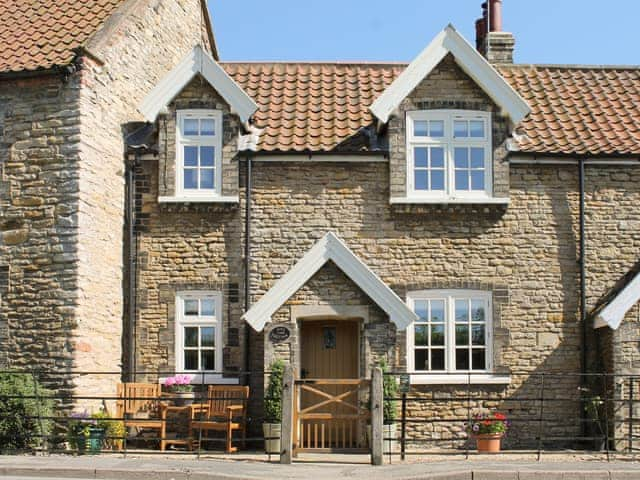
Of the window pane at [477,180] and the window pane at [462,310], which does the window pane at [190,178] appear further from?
the window pane at [462,310]

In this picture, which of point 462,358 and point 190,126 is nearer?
point 462,358

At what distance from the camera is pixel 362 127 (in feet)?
71.9

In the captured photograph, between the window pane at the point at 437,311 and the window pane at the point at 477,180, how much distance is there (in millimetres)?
2381

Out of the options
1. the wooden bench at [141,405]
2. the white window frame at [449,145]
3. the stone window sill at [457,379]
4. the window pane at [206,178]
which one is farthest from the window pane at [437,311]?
the wooden bench at [141,405]

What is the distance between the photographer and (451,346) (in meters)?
20.8

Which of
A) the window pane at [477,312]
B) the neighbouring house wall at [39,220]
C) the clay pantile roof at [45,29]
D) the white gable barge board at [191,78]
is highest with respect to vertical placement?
the clay pantile roof at [45,29]

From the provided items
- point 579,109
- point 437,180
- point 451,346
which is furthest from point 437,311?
point 579,109

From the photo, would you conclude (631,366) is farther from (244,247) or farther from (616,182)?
(244,247)

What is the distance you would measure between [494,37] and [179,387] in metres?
11.0

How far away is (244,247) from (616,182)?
7.53m

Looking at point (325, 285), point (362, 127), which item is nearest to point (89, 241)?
point (325, 285)

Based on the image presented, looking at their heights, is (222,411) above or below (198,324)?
below

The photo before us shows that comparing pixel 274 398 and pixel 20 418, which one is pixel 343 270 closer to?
pixel 274 398

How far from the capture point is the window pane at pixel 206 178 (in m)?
21.2
